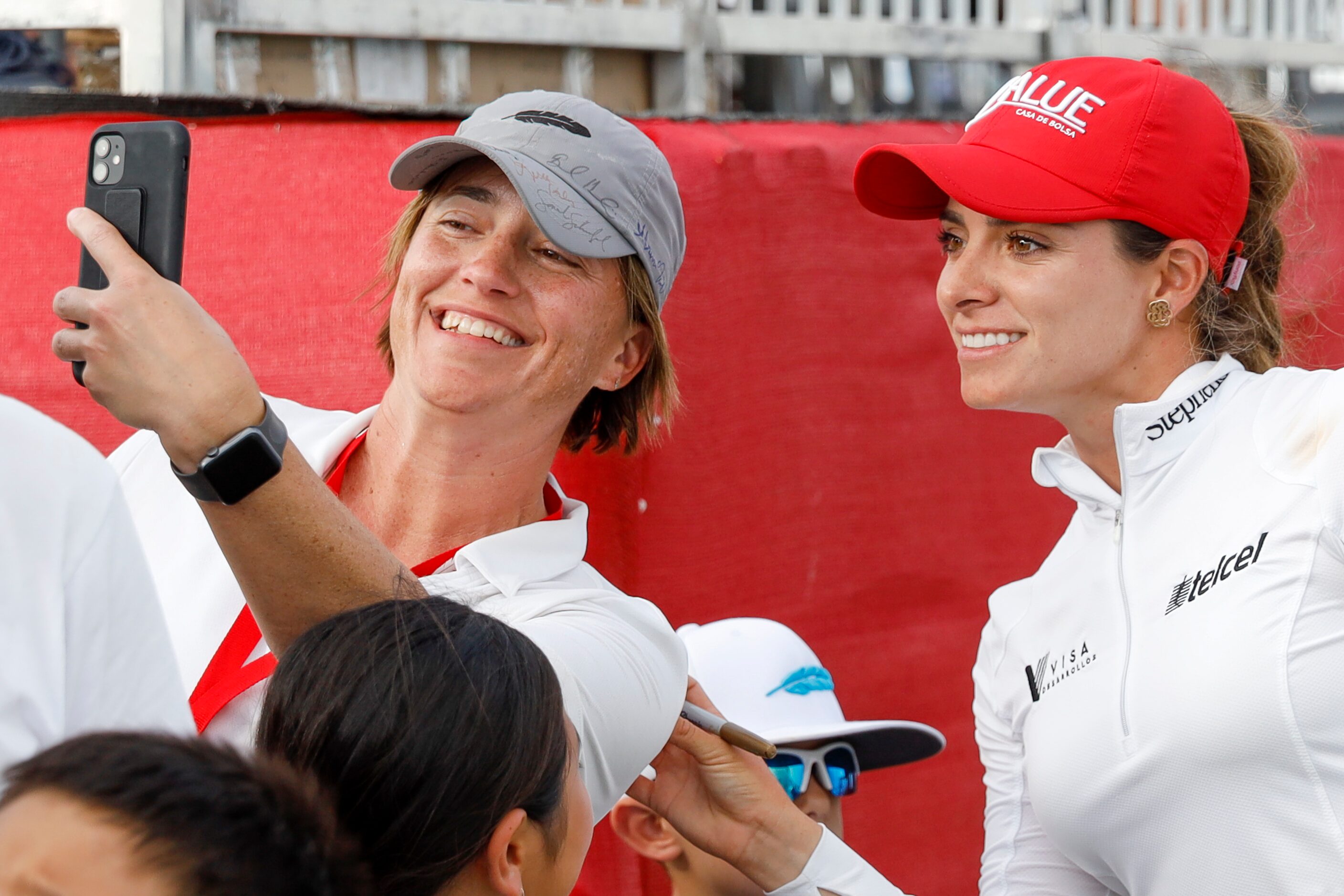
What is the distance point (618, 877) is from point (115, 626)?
4.45ft

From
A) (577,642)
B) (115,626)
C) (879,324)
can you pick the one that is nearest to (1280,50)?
(879,324)

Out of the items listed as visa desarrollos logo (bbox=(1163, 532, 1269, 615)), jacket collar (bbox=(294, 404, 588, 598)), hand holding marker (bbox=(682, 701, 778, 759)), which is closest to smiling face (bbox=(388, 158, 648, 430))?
jacket collar (bbox=(294, 404, 588, 598))

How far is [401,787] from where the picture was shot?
875 millimetres

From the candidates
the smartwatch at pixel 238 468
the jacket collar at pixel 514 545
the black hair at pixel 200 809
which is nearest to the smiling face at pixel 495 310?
the jacket collar at pixel 514 545

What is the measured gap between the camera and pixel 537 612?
139 centimetres

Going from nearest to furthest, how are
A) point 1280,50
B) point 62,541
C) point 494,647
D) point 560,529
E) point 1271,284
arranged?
point 62,541 < point 494,647 < point 560,529 < point 1271,284 < point 1280,50

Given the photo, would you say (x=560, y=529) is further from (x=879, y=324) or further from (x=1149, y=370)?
(x=879, y=324)

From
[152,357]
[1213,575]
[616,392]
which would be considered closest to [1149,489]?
[1213,575]

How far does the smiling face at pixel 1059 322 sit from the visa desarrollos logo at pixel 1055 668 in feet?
0.96

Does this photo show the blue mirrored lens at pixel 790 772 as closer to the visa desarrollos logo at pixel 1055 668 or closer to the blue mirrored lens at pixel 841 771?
the blue mirrored lens at pixel 841 771

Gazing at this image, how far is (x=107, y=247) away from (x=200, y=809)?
1.67ft

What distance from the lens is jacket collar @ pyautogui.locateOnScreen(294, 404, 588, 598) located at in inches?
56.6

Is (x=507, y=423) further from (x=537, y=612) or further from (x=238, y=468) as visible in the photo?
(x=238, y=468)

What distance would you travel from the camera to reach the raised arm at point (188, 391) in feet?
3.22
